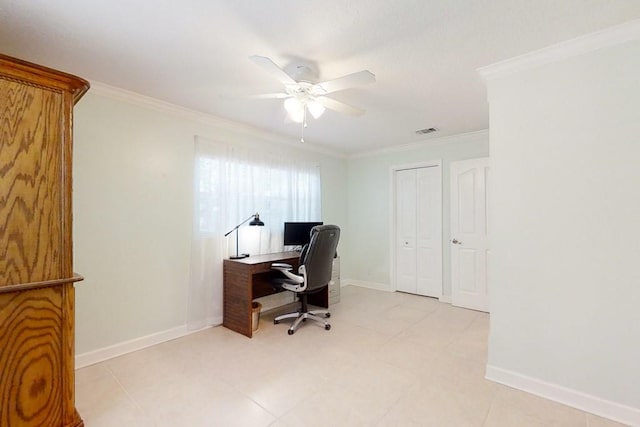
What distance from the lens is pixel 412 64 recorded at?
82.3 inches

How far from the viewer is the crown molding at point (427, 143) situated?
3831 millimetres

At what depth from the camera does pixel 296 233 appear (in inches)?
155

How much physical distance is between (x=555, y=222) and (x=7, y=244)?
3133 mm

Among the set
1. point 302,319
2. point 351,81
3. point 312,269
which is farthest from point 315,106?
point 302,319

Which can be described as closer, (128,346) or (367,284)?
(128,346)

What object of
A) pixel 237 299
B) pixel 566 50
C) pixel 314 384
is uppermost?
pixel 566 50

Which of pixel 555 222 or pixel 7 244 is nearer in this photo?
pixel 7 244

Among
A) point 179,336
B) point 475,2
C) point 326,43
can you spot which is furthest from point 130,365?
point 475,2

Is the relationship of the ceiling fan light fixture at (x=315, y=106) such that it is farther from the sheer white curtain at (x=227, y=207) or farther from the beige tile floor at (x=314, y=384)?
the beige tile floor at (x=314, y=384)

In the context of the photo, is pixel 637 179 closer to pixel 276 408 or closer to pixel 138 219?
pixel 276 408

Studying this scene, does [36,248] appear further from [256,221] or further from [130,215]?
[256,221]

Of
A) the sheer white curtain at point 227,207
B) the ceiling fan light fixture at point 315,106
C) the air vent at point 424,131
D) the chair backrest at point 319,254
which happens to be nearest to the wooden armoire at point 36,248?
the ceiling fan light fixture at point 315,106

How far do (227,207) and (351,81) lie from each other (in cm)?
209

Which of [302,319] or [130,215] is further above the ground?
[130,215]
